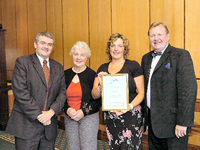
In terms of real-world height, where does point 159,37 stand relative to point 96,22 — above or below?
below

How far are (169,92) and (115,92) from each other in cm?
46

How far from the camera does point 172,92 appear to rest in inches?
68.7

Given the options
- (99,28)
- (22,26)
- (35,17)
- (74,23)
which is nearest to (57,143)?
(99,28)

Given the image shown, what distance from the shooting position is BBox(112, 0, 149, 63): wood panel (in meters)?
A: 3.47

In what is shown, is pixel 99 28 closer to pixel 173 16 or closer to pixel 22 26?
pixel 173 16

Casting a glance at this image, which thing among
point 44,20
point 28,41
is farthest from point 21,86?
point 28,41

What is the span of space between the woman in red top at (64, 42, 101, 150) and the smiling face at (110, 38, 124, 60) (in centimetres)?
32

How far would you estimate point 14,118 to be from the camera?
6.36 feet

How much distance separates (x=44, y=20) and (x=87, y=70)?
3.42 meters

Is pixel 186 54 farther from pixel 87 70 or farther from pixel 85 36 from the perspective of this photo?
pixel 85 36

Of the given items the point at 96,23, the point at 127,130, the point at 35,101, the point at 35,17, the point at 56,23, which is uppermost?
the point at 35,17

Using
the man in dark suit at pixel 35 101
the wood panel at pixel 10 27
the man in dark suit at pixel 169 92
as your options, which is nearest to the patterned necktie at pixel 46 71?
the man in dark suit at pixel 35 101

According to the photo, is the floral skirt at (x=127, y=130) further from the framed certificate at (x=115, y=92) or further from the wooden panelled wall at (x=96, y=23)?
the wooden panelled wall at (x=96, y=23)

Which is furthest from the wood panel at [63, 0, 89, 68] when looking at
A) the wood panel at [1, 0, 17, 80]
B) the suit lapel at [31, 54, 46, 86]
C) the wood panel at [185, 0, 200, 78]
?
the suit lapel at [31, 54, 46, 86]
